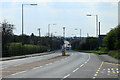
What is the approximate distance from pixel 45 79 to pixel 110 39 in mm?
44046

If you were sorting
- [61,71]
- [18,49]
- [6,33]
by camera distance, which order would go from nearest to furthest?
[61,71]
[6,33]
[18,49]

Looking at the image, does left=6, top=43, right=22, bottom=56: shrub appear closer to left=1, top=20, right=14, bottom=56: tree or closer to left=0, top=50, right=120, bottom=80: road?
left=1, top=20, right=14, bottom=56: tree

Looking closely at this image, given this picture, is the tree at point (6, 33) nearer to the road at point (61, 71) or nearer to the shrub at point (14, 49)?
the shrub at point (14, 49)

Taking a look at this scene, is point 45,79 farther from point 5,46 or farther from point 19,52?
point 19,52

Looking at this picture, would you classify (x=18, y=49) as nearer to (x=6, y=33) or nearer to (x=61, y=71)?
(x=6, y=33)

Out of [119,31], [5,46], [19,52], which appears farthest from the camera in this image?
[19,52]

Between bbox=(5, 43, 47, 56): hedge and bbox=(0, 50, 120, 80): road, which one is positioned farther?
bbox=(5, 43, 47, 56): hedge

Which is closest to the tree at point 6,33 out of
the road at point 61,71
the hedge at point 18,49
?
the hedge at point 18,49

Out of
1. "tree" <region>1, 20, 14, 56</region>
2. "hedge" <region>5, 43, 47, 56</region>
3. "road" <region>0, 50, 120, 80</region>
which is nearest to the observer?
"road" <region>0, 50, 120, 80</region>

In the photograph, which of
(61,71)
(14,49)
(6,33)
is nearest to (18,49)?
(14,49)

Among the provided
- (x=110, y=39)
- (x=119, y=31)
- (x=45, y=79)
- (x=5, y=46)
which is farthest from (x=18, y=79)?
(x=110, y=39)

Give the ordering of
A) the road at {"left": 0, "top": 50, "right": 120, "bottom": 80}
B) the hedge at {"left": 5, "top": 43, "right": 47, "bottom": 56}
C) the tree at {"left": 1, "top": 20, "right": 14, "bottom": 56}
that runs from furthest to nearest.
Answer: the hedge at {"left": 5, "top": 43, "right": 47, "bottom": 56} → the tree at {"left": 1, "top": 20, "right": 14, "bottom": 56} → the road at {"left": 0, "top": 50, "right": 120, "bottom": 80}

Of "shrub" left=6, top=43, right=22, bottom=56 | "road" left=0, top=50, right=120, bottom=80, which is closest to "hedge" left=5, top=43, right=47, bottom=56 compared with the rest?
"shrub" left=6, top=43, right=22, bottom=56

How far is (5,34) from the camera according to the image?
47.8 m
